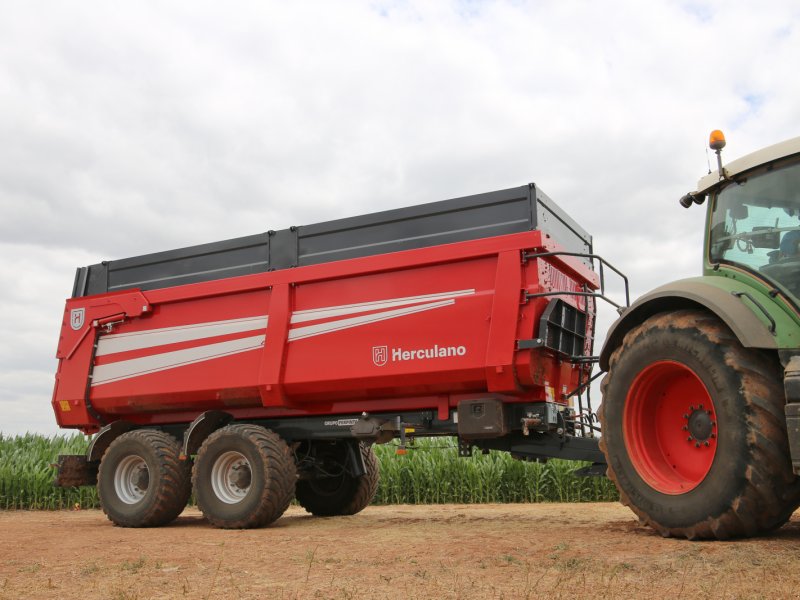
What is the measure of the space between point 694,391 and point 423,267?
3051 mm

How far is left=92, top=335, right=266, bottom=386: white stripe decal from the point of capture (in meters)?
9.07

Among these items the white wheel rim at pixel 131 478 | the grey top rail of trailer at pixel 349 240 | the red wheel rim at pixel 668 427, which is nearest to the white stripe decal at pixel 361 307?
the grey top rail of trailer at pixel 349 240

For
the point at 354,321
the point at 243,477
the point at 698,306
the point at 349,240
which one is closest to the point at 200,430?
the point at 243,477

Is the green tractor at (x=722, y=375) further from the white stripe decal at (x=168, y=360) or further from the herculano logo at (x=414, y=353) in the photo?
the white stripe decal at (x=168, y=360)

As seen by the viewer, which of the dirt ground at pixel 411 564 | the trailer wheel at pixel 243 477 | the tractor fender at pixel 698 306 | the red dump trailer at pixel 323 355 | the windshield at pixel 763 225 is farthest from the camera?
the trailer wheel at pixel 243 477

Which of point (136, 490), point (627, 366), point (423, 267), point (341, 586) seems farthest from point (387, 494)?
point (341, 586)

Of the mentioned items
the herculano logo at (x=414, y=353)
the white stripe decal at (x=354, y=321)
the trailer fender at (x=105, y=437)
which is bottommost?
the trailer fender at (x=105, y=437)

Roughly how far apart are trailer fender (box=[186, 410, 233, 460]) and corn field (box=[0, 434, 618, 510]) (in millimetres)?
3777

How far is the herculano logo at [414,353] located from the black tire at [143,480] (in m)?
2.89

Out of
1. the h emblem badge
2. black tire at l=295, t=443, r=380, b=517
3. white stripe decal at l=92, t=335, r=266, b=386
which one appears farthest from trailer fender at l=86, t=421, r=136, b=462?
the h emblem badge

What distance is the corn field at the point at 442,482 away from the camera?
41.5ft

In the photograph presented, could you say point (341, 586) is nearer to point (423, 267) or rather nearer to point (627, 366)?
point (627, 366)

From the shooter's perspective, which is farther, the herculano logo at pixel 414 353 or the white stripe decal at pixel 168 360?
the white stripe decal at pixel 168 360

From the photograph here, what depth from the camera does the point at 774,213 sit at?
18.8 feet
